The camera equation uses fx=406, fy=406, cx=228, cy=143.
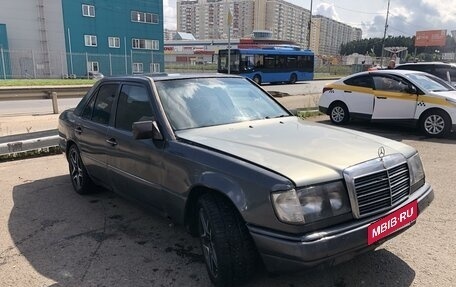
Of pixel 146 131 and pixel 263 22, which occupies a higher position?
pixel 263 22

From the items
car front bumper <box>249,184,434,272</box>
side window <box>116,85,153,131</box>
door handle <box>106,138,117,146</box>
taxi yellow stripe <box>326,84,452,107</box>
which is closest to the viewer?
car front bumper <box>249,184,434,272</box>

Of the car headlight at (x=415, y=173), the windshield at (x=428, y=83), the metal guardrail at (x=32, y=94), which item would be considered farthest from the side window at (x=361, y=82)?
the metal guardrail at (x=32, y=94)

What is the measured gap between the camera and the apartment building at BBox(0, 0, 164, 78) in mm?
40906

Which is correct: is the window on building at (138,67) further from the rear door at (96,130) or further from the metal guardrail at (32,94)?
the rear door at (96,130)

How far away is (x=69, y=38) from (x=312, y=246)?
1810 inches

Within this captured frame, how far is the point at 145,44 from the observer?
1988 inches

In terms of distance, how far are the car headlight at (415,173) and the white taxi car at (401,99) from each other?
6.71 m

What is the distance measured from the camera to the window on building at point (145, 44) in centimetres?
4925

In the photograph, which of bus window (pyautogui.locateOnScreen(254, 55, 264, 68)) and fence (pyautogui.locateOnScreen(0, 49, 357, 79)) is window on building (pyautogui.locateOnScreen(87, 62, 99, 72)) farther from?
bus window (pyautogui.locateOnScreen(254, 55, 264, 68))

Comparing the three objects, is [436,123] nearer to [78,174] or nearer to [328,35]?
[78,174]

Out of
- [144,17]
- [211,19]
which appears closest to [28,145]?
[144,17]

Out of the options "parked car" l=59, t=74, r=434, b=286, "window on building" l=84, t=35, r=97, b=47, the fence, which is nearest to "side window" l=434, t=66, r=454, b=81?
"parked car" l=59, t=74, r=434, b=286

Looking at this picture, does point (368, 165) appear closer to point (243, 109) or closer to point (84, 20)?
point (243, 109)

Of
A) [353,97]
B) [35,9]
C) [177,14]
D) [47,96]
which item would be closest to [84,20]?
[35,9]
